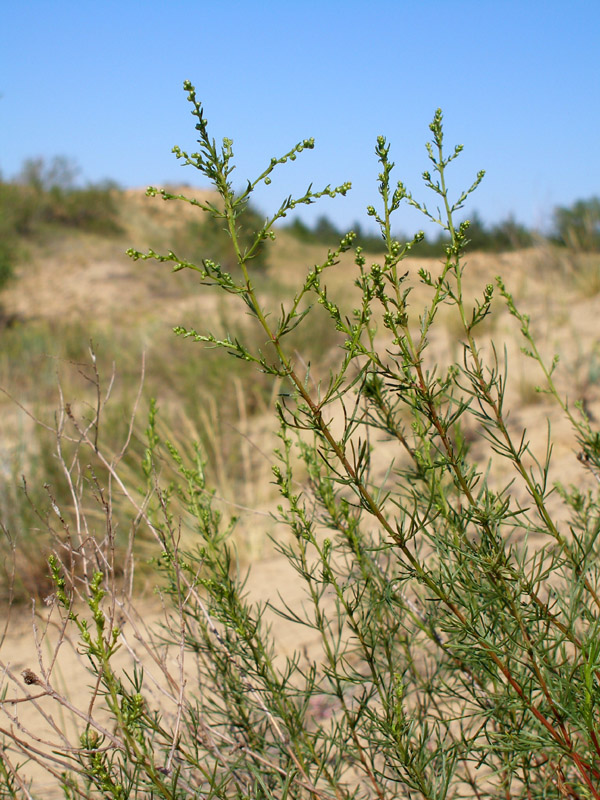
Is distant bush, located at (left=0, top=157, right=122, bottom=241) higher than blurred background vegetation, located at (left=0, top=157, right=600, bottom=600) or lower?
higher

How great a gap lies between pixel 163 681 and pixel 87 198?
79.4 ft

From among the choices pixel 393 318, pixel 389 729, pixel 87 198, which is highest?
pixel 87 198

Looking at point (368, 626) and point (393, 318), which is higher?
point (393, 318)

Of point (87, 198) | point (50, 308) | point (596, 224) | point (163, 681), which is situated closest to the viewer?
point (163, 681)

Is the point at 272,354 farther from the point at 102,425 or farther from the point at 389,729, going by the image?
the point at 389,729

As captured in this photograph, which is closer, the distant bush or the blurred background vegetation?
the blurred background vegetation

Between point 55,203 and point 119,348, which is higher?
point 55,203

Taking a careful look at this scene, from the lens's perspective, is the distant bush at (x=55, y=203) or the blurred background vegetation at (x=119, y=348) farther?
the distant bush at (x=55, y=203)

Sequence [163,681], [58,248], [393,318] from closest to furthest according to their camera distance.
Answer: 1. [393,318]
2. [163,681]
3. [58,248]

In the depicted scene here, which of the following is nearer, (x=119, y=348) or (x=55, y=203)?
(x=119, y=348)

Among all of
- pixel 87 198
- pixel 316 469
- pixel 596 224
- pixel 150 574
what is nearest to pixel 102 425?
pixel 150 574

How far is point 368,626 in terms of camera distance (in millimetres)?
1381

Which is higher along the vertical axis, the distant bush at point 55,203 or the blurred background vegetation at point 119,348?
the distant bush at point 55,203

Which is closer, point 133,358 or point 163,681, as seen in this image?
point 163,681
